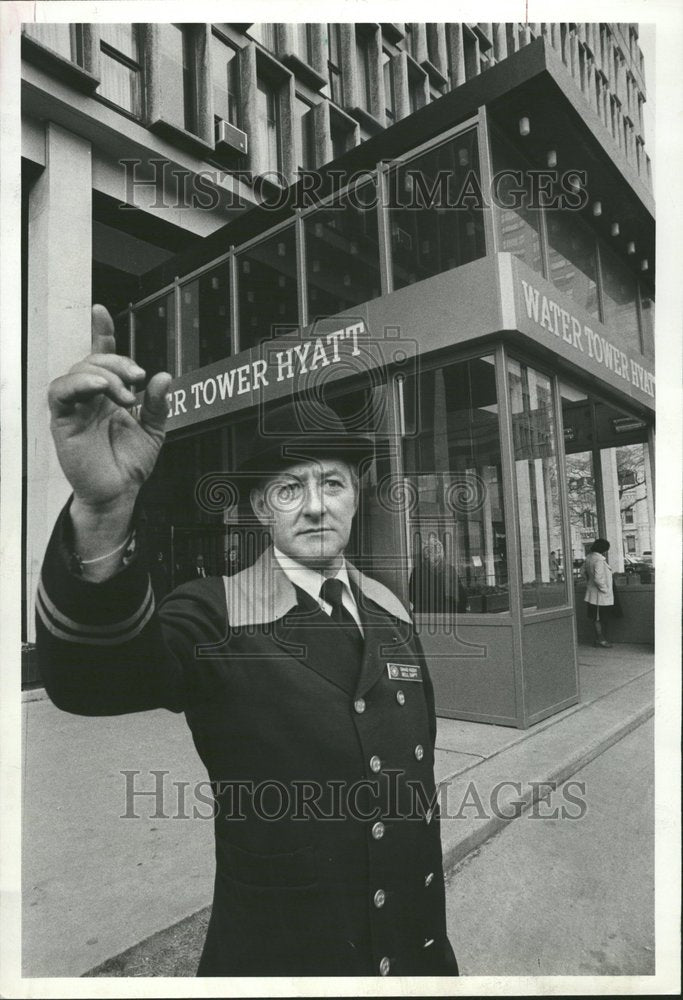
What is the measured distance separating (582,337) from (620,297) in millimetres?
2057

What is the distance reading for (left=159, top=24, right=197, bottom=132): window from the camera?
3174 millimetres

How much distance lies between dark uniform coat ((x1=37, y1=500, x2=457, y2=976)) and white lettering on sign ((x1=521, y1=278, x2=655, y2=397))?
3.81 meters

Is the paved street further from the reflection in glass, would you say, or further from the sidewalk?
the reflection in glass

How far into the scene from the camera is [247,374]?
219 centimetres

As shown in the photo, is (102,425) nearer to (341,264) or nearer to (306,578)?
(306,578)

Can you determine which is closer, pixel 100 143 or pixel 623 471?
pixel 100 143

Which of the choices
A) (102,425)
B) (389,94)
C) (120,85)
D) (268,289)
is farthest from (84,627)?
(389,94)

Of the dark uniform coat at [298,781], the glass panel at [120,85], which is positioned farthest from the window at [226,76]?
the dark uniform coat at [298,781]

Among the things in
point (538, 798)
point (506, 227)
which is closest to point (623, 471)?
point (506, 227)

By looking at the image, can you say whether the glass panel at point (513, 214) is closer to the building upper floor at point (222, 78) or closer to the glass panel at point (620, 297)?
the building upper floor at point (222, 78)

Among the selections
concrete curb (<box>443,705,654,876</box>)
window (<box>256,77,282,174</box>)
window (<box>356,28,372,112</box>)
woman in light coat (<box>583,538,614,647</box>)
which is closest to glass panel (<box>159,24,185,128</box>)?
window (<box>256,77,282,174</box>)

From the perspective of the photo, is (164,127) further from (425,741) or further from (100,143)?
(425,741)

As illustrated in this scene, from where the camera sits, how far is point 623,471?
578 centimetres

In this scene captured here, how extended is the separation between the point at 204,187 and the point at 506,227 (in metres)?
2.78
